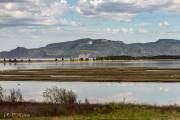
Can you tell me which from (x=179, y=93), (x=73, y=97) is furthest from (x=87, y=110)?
(x=179, y=93)

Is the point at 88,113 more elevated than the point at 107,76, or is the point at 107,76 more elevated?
the point at 88,113

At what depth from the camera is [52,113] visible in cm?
2859

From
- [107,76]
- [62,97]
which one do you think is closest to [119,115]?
[62,97]

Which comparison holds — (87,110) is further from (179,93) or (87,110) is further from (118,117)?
(179,93)

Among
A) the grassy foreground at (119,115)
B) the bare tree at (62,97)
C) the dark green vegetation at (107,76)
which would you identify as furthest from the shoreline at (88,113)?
the dark green vegetation at (107,76)

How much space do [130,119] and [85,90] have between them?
31.0 metres

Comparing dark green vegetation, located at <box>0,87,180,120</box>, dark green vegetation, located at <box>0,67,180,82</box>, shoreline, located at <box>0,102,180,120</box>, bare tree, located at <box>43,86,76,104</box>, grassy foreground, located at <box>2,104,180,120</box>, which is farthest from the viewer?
dark green vegetation, located at <box>0,67,180,82</box>

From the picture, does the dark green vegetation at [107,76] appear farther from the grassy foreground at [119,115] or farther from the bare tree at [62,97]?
the grassy foreground at [119,115]

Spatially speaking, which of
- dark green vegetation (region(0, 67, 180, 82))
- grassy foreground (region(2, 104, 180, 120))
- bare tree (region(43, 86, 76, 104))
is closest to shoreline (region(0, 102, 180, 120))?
grassy foreground (region(2, 104, 180, 120))

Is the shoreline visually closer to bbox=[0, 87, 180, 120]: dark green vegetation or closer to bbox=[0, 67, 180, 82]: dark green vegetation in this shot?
bbox=[0, 87, 180, 120]: dark green vegetation

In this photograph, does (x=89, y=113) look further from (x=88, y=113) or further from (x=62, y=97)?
(x=62, y=97)

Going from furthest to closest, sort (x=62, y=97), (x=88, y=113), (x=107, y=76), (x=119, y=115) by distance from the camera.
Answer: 1. (x=107, y=76)
2. (x=62, y=97)
3. (x=88, y=113)
4. (x=119, y=115)

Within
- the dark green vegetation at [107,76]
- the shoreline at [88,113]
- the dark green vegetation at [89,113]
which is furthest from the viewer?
the dark green vegetation at [107,76]

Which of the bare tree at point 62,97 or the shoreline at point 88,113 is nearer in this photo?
the shoreline at point 88,113
